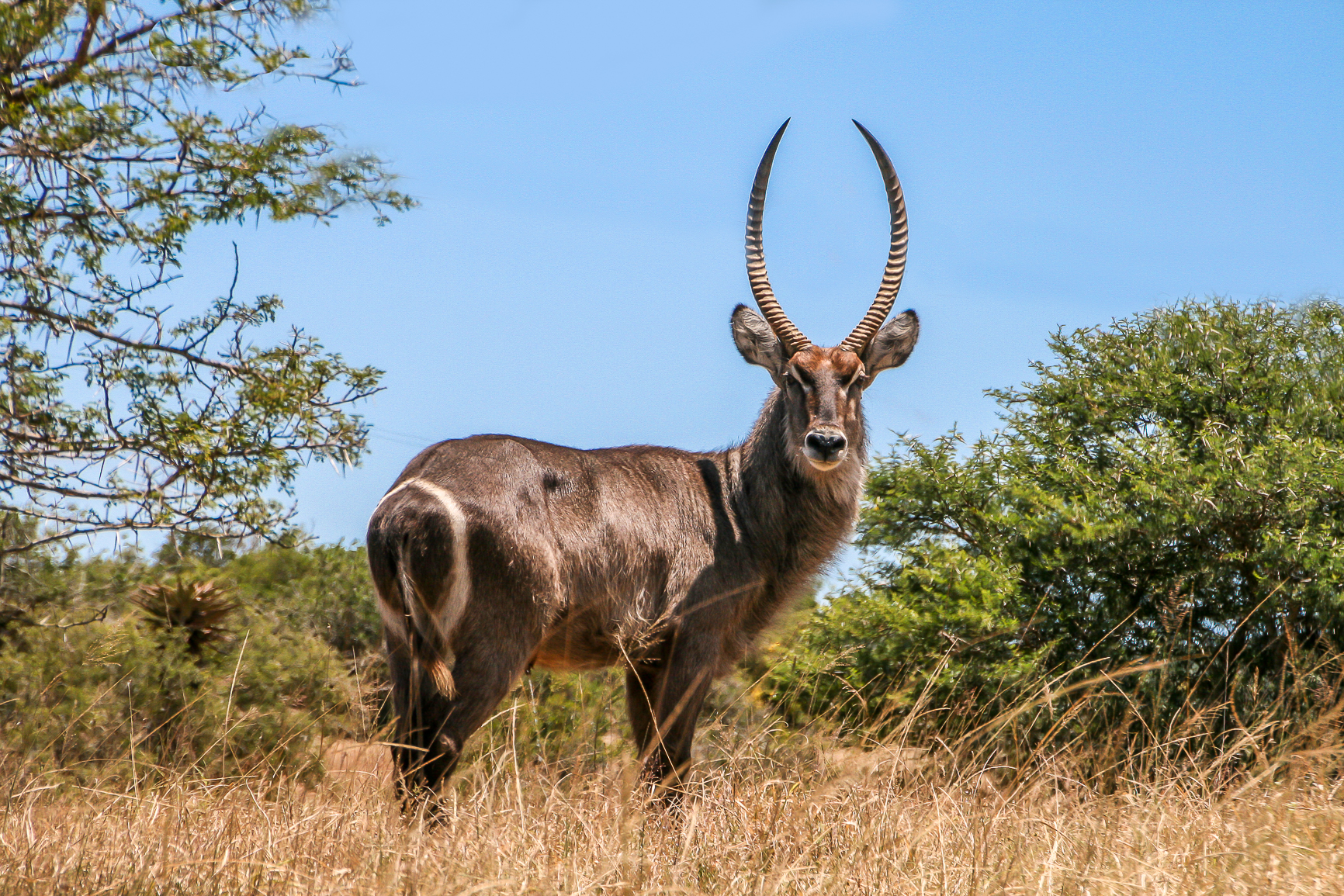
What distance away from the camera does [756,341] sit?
600 centimetres

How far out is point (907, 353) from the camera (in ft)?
19.9

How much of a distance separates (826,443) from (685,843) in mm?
2150

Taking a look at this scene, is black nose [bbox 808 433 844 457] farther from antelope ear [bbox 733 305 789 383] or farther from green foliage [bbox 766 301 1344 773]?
green foliage [bbox 766 301 1344 773]

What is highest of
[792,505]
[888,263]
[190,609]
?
[888,263]

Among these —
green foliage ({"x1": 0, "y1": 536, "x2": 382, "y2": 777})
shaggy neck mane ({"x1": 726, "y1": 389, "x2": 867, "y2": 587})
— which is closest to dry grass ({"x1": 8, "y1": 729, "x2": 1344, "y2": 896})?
shaggy neck mane ({"x1": 726, "y1": 389, "x2": 867, "y2": 587})

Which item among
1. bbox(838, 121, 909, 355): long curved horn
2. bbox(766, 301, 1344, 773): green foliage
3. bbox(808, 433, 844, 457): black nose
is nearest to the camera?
bbox(808, 433, 844, 457): black nose

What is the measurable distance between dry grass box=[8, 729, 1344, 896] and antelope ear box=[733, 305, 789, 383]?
2017mm

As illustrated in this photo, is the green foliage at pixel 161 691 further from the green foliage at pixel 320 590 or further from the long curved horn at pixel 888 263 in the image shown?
the long curved horn at pixel 888 263

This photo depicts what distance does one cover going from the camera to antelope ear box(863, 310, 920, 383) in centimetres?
591

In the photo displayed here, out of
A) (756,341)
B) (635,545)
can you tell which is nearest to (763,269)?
(756,341)

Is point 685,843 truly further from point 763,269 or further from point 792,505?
point 763,269

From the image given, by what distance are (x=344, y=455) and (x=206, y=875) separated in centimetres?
403

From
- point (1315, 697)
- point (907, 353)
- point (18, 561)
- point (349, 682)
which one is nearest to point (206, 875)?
point (907, 353)

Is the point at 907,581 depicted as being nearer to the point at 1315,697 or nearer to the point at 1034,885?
the point at 1315,697
